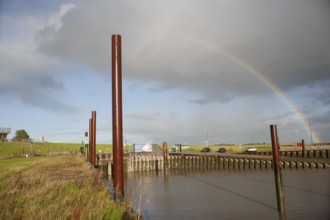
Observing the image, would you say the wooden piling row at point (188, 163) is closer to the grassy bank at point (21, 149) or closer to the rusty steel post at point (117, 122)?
the grassy bank at point (21, 149)

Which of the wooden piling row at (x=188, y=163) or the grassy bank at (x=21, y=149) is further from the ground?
the grassy bank at (x=21, y=149)

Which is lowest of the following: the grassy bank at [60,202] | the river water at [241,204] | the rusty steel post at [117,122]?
the river water at [241,204]

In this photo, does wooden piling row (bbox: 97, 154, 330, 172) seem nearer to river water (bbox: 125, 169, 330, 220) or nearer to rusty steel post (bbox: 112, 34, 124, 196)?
river water (bbox: 125, 169, 330, 220)

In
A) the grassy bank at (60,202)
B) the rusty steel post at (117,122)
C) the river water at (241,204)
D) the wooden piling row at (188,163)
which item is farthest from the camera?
the wooden piling row at (188,163)

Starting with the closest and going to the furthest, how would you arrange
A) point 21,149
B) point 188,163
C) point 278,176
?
1. point 278,176
2. point 188,163
3. point 21,149

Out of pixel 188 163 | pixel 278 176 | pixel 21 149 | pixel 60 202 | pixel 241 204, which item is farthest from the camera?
pixel 21 149

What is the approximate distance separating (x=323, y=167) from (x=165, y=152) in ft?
63.3

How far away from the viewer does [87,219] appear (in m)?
6.21

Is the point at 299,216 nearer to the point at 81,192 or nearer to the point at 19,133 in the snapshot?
the point at 81,192

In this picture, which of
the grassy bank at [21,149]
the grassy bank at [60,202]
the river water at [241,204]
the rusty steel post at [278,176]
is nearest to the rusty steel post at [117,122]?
the grassy bank at [60,202]

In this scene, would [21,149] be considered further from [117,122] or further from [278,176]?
[117,122]

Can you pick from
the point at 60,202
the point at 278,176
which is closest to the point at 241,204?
the point at 278,176

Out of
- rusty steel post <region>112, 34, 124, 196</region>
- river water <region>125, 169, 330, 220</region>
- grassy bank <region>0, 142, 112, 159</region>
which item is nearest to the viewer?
rusty steel post <region>112, 34, 124, 196</region>

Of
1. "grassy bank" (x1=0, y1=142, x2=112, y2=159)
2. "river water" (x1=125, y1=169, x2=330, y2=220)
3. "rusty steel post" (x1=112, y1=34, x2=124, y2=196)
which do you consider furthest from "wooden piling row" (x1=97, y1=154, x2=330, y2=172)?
"rusty steel post" (x1=112, y1=34, x2=124, y2=196)
